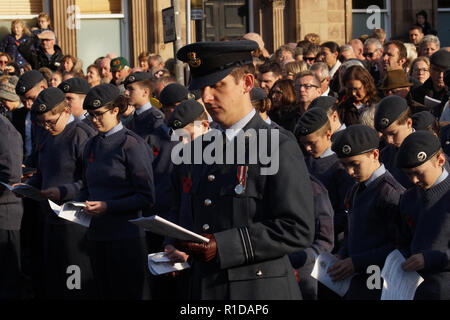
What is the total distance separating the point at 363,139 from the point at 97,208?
2058mm

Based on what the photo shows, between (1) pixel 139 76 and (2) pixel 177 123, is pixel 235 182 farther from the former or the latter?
(1) pixel 139 76

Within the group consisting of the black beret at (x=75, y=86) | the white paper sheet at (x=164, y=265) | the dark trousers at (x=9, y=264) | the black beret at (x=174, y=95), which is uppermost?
the black beret at (x=75, y=86)

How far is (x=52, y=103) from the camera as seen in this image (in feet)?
25.5

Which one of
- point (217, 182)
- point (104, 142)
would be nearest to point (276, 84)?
point (104, 142)

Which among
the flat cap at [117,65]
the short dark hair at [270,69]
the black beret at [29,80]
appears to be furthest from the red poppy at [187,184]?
the flat cap at [117,65]

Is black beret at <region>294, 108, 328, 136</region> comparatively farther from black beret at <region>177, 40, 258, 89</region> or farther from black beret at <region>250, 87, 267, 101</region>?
black beret at <region>177, 40, 258, 89</region>

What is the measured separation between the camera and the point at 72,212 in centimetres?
663

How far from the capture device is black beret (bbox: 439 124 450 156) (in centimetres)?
711

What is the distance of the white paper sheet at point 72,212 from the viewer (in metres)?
6.49

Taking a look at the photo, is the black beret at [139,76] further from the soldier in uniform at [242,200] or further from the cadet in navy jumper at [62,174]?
the soldier in uniform at [242,200]

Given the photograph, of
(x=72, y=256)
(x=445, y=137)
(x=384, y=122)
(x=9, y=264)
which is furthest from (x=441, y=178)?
(x=9, y=264)
